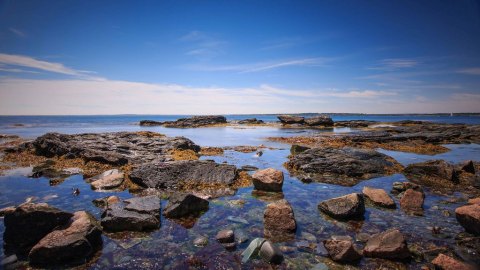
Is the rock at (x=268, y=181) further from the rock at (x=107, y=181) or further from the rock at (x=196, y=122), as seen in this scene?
the rock at (x=196, y=122)

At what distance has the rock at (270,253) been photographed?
6.32 metres

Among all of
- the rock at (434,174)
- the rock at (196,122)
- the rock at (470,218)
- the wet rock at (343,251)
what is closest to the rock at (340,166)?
the rock at (434,174)

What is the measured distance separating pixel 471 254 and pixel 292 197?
230 inches

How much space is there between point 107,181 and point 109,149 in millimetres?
8584

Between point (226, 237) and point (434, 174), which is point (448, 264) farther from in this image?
point (434, 174)

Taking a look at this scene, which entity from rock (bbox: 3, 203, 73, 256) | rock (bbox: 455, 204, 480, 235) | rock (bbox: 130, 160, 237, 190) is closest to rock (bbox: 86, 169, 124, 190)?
rock (bbox: 130, 160, 237, 190)

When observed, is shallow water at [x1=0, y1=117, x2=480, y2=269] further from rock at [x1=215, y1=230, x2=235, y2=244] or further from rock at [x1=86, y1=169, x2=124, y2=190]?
rock at [x1=86, y1=169, x2=124, y2=190]

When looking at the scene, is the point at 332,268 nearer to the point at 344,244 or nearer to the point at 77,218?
the point at 344,244

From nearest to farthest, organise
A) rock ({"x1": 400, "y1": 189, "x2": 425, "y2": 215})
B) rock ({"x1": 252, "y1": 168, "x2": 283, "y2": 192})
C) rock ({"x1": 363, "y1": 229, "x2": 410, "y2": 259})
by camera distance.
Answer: rock ({"x1": 363, "y1": 229, "x2": 410, "y2": 259}), rock ({"x1": 400, "y1": 189, "x2": 425, "y2": 215}), rock ({"x1": 252, "y1": 168, "x2": 283, "y2": 192})

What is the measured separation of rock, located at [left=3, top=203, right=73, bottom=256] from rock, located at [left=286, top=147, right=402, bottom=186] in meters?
11.0

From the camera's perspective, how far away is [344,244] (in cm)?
656

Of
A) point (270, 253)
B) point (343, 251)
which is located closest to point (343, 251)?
point (343, 251)

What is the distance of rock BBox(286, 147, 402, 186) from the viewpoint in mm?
14664

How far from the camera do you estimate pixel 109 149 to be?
2023 centimetres
